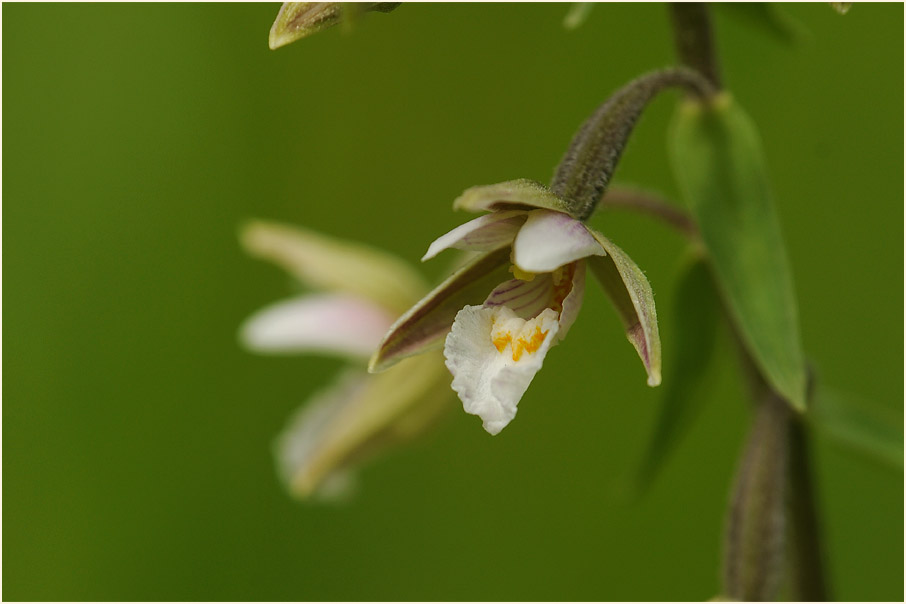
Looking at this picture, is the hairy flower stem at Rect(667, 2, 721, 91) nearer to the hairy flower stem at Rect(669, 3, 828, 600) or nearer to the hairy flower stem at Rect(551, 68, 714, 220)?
the hairy flower stem at Rect(669, 3, 828, 600)

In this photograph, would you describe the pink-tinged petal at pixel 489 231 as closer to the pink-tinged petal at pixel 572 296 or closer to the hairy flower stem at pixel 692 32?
the pink-tinged petal at pixel 572 296

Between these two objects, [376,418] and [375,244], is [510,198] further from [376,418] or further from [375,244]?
[375,244]

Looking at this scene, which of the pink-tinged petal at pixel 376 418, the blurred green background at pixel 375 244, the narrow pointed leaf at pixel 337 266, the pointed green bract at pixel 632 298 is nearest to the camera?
the pointed green bract at pixel 632 298

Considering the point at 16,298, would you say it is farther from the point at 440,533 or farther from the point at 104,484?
the point at 440,533

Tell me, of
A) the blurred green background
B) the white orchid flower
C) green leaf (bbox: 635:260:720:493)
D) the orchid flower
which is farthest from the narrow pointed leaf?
the blurred green background

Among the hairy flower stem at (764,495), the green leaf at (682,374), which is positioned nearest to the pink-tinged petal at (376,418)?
the green leaf at (682,374)
